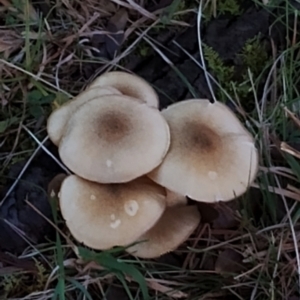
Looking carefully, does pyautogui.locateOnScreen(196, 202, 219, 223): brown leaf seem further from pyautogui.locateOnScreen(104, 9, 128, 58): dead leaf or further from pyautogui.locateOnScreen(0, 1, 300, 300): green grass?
pyautogui.locateOnScreen(104, 9, 128, 58): dead leaf

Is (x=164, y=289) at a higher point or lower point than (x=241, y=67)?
lower

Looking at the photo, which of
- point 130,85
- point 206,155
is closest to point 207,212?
point 206,155

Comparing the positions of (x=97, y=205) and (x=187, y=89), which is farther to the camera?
(x=187, y=89)

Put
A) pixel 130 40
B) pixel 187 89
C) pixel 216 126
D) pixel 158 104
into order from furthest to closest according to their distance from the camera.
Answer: pixel 130 40
pixel 187 89
pixel 158 104
pixel 216 126

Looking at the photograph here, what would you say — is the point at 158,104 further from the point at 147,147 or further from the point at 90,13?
the point at 90,13

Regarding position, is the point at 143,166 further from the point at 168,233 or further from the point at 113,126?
the point at 168,233

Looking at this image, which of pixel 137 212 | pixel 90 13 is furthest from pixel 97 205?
pixel 90 13
